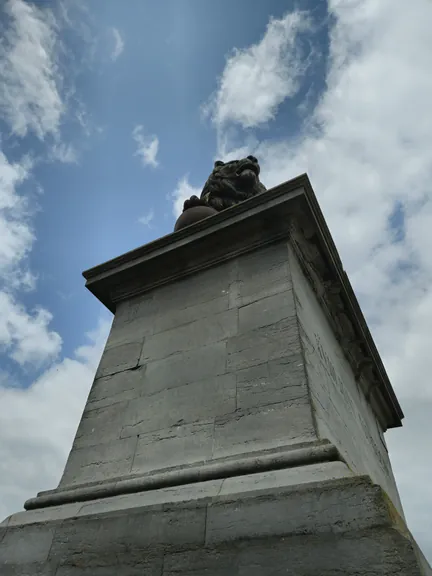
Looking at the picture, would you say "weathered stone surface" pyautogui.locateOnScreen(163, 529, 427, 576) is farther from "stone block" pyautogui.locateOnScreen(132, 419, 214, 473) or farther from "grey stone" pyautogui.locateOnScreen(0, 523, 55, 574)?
"grey stone" pyautogui.locateOnScreen(0, 523, 55, 574)

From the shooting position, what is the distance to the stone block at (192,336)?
14.0 ft

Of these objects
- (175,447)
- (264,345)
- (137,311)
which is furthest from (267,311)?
(137,311)

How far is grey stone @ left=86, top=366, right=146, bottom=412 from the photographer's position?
14.2 feet

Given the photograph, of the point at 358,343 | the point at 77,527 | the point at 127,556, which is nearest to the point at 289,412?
the point at 127,556

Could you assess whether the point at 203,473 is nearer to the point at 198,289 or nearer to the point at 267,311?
the point at 267,311

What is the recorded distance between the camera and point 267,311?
4172mm

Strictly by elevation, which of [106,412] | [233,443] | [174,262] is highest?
[174,262]

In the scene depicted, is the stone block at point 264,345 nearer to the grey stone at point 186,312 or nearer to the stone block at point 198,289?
the grey stone at point 186,312

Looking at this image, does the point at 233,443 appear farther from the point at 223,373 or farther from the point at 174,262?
the point at 174,262

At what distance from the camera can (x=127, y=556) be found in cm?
278

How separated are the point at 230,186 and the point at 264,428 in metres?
4.46

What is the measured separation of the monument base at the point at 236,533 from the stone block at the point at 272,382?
698 mm

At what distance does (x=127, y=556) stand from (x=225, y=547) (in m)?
0.68

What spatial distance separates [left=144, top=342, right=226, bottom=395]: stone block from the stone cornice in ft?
4.11
